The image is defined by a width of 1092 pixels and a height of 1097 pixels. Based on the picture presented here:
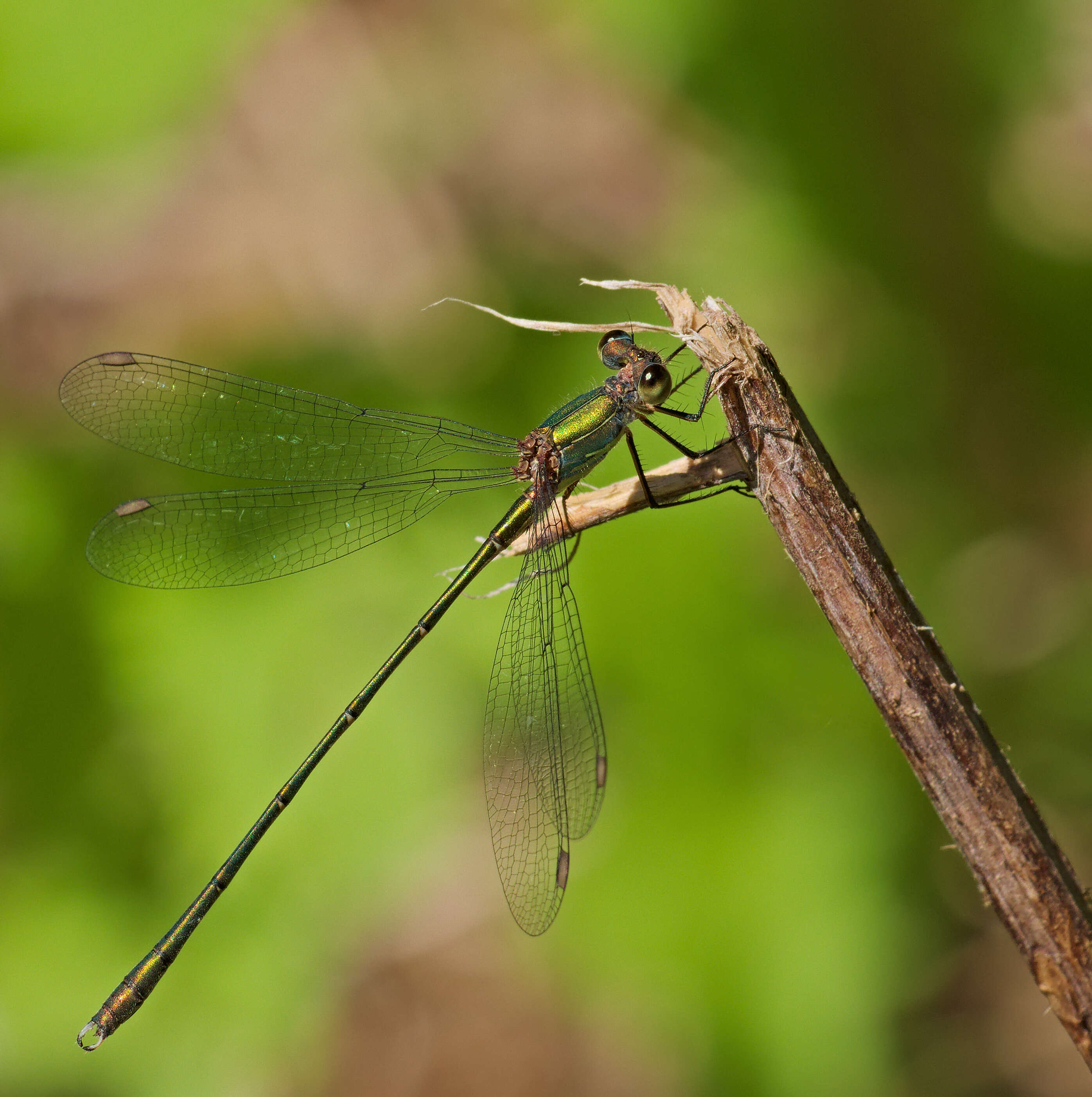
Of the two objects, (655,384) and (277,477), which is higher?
(277,477)

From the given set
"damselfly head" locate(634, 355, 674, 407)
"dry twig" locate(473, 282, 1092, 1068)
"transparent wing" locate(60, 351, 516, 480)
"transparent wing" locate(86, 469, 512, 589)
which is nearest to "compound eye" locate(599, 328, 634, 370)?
"damselfly head" locate(634, 355, 674, 407)

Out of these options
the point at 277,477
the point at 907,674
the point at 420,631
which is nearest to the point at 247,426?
the point at 277,477

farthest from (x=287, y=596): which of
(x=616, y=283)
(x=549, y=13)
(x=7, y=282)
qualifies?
(x=549, y=13)

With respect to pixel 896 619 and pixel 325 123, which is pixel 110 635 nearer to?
pixel 325 123

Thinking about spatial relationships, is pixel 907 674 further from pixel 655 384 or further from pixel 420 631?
pixel 420 631

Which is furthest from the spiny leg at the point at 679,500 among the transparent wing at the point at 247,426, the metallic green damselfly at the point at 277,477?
the transparent wing at the point at 247,426

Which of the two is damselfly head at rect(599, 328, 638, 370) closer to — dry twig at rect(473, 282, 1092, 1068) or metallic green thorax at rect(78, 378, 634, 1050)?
metallic green thorax at rect(78, 378, 634, 1050)
